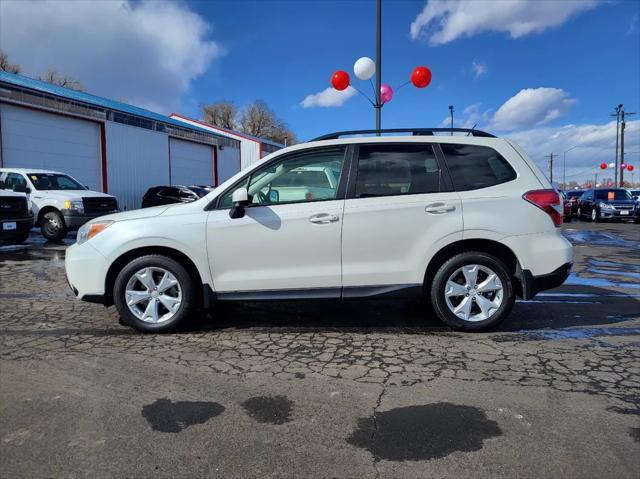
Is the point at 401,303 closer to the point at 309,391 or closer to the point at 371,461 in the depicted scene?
the point at 309,391

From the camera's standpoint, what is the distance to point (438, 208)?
4754 mm

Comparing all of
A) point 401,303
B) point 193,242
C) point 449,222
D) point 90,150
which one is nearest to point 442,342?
point 449,222

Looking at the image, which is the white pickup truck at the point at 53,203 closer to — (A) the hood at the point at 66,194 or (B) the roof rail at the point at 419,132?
(A) the hood at the point at 66,194

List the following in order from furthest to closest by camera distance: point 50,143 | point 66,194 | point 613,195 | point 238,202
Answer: point 613,195
point 50,143
point 66,194
point 238,202

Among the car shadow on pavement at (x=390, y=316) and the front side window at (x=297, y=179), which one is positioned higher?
the front side window at (x=297, y=179)

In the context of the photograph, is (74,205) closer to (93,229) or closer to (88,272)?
(93,229)

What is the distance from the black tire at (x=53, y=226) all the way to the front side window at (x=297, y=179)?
32.0ft

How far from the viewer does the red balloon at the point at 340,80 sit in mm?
14375

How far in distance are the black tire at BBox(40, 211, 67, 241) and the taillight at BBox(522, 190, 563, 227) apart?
1163 centimetres

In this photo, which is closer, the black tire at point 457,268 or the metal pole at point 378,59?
the black tire at point 457,268

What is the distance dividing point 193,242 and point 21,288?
385 centimetres

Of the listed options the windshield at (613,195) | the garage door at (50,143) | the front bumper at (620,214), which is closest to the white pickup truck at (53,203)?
the garage door at (50,143)

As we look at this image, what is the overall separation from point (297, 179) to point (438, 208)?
1377 millimetres

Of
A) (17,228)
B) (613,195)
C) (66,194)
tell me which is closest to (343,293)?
(17,228)
